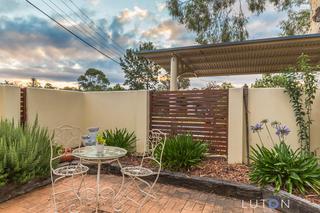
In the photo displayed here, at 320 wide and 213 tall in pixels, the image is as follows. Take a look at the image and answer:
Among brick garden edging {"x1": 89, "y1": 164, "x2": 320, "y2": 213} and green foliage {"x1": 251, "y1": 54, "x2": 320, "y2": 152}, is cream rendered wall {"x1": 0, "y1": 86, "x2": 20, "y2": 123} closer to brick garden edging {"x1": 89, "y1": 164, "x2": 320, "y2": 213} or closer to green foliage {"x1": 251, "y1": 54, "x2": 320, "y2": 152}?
brick garden edging {"x1": 89, "y1": 164, "x2": 320, "y2": 213}

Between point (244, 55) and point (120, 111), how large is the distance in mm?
3960

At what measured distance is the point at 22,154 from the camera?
3451 mm

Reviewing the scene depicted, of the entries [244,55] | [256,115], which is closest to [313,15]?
[244,55]

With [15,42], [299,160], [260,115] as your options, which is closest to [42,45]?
[15,42]

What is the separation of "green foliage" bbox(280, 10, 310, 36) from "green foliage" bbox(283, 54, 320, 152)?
8305 millimetres

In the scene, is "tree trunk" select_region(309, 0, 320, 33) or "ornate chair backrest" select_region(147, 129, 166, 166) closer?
"ornate chair backrest" select_region(147, 129, 166, 166)

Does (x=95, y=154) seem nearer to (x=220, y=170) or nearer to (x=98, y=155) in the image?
(x=98, y=155)

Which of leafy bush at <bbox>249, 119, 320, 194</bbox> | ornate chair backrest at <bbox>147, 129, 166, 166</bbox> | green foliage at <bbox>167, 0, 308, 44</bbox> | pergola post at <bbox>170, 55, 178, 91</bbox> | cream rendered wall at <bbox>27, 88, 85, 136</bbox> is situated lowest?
leafy bush at <bbox>249, 119, 320, 194</bbox>

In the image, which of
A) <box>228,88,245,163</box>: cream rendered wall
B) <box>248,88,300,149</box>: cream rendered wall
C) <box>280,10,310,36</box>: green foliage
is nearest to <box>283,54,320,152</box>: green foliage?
<box>248,88,300,149</box>: cream rendered wall

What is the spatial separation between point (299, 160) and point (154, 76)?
19495mm

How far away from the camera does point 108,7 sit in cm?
890

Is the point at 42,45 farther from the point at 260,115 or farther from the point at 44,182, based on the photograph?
the point at 260,115

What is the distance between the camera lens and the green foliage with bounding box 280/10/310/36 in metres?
10.8

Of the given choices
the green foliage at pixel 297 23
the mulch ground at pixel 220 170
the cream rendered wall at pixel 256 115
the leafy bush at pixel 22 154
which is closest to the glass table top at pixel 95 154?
the leafy bush at pixel 22 154
